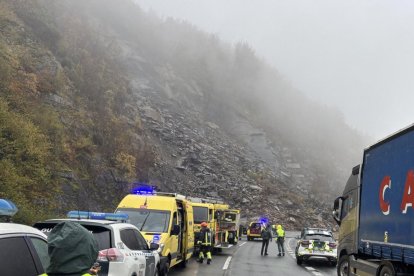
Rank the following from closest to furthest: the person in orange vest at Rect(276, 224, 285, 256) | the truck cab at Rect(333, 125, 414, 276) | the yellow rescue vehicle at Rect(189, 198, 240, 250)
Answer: the truck cab at Rect(333, 125, 414, 276) → the yellow rescue vehicle at Rect(189, 198, 240, 250) → the person in orange vest at Rect(276, 224, 285, 256)

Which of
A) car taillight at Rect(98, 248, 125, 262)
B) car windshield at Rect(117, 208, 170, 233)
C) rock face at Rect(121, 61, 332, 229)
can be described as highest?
rock face at Rect(121, 61, 332, 229)

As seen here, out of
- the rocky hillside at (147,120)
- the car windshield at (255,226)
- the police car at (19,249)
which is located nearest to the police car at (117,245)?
the police car at (19,249)

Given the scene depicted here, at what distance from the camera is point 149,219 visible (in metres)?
12.9

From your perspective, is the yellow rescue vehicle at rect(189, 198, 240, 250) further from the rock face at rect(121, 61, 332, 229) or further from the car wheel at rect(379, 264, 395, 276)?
the car wheel at rect(379, 264, 395, 276)

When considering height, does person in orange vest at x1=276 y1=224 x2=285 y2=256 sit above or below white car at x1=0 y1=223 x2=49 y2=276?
above

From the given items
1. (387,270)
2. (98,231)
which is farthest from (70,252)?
(387,270)

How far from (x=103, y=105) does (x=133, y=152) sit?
12.6 feet

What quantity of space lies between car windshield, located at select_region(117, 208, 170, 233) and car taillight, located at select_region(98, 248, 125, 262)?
567 centimetres

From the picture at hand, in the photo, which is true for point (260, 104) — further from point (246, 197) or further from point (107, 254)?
point (107, 254)

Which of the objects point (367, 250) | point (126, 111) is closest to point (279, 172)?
point (126, 111)

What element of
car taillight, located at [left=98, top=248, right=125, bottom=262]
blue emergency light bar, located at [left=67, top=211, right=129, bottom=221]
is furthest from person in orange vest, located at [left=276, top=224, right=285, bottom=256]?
car taillight, located at [left=98, top=248, right=125, bottom=262]

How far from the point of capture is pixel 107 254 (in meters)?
6.72

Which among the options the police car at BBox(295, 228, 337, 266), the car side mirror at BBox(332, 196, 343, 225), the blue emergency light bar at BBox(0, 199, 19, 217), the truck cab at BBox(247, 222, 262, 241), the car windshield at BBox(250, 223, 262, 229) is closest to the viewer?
the blue emergency light bar at BBox(0, 199, 19, 217)

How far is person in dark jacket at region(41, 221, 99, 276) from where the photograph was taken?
10.9 ft
